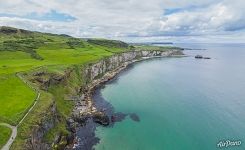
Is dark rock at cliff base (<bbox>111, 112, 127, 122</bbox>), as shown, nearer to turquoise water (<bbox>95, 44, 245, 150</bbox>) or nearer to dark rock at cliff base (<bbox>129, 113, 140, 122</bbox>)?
turquoise water (<bbox>95, 44, 245, 150</bbox>)

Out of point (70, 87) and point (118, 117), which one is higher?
point (70, 87)

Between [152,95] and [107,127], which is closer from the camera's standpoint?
[107,127]

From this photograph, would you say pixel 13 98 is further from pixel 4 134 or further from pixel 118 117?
pixel 118 117

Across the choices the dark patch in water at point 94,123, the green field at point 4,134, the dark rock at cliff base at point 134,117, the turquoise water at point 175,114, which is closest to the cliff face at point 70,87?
the dark patch in water at point 94,123

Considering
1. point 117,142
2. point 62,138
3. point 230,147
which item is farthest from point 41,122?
point 230,147

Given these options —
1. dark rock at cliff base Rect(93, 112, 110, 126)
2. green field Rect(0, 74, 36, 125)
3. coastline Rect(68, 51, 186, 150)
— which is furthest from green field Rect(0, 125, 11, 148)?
dark rock at cliff base Rect(93, 112, 110, 126)

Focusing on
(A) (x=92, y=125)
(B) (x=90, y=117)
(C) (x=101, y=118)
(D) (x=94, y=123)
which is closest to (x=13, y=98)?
(A) (x=92, y=125)

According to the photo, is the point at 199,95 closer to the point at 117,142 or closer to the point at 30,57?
the point at 117,142
